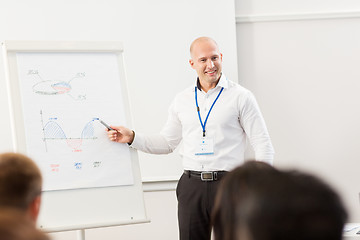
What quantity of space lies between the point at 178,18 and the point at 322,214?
3.48 meters

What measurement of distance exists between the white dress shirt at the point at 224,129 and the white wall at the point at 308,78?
Answer: 1.13 meters

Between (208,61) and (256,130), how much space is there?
0.50 metres

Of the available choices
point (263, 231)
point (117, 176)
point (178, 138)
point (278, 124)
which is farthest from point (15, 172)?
point (278, 124)

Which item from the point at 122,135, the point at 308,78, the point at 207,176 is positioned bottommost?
the point at 207,176

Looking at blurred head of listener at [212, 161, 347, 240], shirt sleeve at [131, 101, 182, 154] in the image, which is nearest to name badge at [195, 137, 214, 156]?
shirt sleeve at [131, 101, 182, 154]

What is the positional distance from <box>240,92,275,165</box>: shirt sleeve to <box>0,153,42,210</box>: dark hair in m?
1.75

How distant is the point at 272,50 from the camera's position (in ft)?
14.0

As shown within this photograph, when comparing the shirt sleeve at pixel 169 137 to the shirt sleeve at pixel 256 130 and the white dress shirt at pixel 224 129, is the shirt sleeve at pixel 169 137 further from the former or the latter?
the shirt sleeve at pixel 256 130

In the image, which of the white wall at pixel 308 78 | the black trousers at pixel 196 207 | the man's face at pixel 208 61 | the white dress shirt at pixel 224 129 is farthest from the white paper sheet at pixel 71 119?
the white wall at pixel 308 78

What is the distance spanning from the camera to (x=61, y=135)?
9.69ft

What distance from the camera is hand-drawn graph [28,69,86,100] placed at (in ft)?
9.72

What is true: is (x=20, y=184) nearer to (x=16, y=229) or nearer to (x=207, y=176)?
(x=16, y=229)

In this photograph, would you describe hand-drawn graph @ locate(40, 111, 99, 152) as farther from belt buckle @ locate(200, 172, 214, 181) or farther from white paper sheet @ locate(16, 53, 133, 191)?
belt buckle @ locate(200, 172, 214, 181)

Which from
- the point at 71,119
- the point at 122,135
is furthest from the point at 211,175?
the point at 71,119
